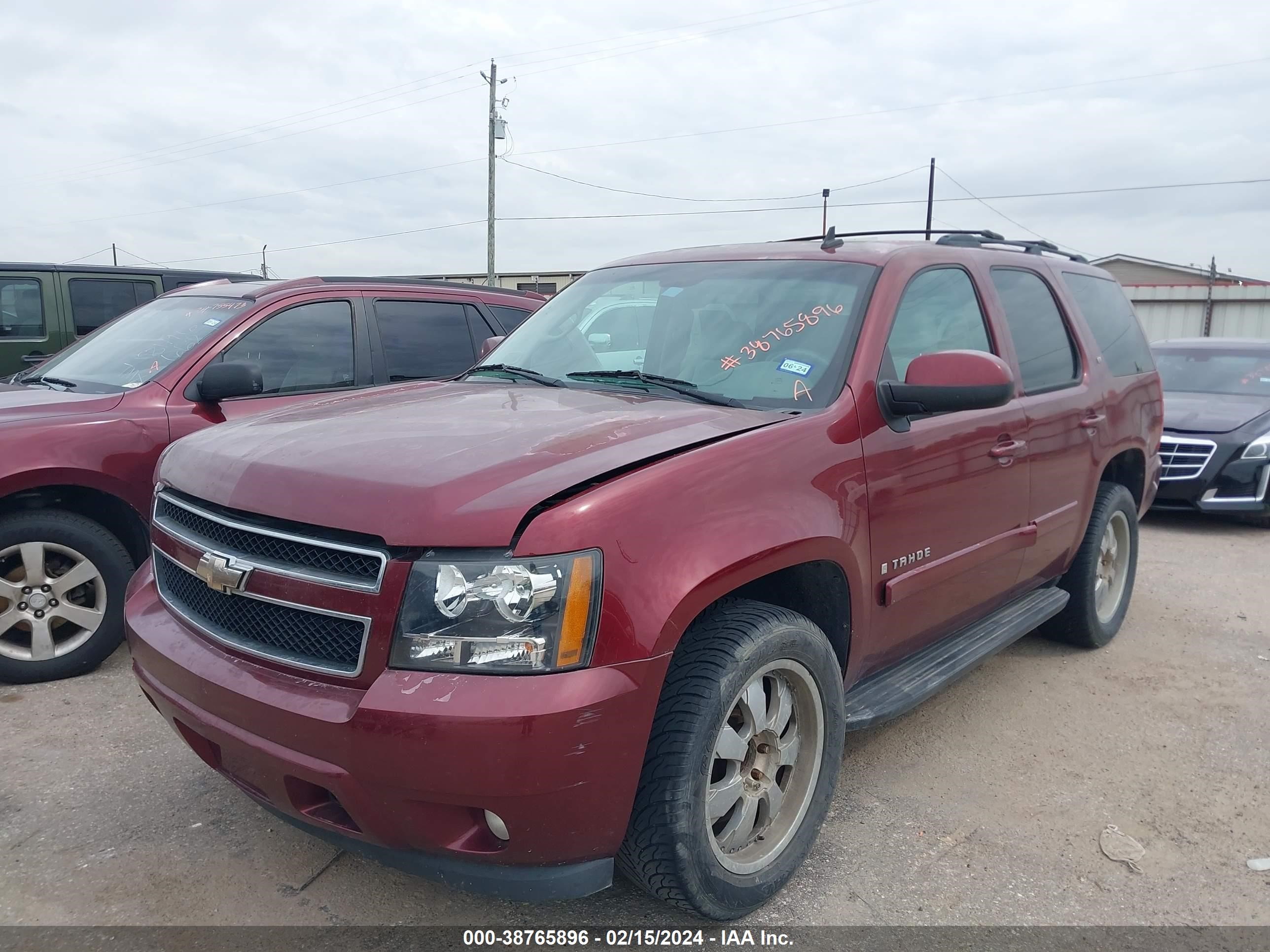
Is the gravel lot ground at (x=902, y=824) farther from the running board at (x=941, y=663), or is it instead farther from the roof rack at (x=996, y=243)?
the roof rack at (x=996, y=243)

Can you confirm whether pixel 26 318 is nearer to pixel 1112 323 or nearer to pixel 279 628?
pixel 279 628

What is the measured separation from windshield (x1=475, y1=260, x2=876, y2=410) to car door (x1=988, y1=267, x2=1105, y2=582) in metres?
1.04

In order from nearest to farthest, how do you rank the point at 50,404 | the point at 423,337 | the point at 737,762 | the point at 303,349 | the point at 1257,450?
the point at 737,762 < the point at 50,404 < the point at 303,349 < the point at 423,337 < the point at 1257,450

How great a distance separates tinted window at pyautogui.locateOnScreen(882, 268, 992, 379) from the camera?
3.19m

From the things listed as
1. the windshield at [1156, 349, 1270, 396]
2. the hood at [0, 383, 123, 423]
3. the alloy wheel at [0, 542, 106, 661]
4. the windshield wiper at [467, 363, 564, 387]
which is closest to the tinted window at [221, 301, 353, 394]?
the hood at [0, 383, 123, 423]

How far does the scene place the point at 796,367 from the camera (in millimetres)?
3000

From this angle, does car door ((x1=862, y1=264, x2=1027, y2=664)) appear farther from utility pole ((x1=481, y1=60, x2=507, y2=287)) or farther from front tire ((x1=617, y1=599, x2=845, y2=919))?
utility pole ((x1=481, y1=60, x2=507, y2=287))

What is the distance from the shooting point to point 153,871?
107 inches

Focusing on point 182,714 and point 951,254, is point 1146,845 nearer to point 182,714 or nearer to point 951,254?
point 951,254

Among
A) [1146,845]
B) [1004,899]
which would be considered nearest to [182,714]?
[1004,899]

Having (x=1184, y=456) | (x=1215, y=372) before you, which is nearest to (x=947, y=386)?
(x=1184, y=456)

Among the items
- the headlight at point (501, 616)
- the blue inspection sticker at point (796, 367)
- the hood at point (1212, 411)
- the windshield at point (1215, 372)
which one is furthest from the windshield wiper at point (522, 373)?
the windshield at point (1215, 372)

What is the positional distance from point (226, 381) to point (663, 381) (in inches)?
91.6

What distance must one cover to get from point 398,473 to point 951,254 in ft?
8.08
